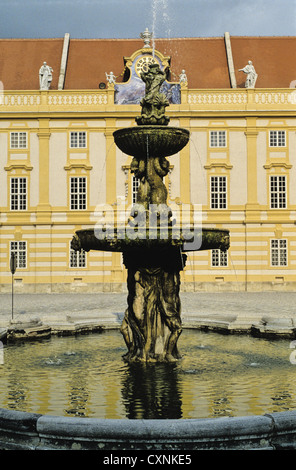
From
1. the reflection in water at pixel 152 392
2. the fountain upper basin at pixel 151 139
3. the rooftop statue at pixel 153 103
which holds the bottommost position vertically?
the reflection in water at pixel 152 392

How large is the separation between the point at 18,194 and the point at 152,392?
27200mm

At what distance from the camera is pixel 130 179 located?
114 ft

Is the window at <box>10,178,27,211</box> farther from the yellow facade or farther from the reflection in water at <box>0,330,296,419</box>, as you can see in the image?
the reflection in water at <box>0,330,296,419</box>

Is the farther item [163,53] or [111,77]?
[163,53]

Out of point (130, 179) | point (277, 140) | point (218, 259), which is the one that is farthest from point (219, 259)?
point (277, 140)

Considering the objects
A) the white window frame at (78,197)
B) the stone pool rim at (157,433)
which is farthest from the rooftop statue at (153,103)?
the white window frame at (78,197)

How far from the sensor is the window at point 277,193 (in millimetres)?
34625

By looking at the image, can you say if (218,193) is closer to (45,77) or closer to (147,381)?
(45,77)

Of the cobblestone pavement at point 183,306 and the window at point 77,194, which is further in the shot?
the window at point 77,194

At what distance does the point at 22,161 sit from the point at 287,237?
14643 mm

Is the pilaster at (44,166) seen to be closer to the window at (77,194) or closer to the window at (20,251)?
the window at (77,194)

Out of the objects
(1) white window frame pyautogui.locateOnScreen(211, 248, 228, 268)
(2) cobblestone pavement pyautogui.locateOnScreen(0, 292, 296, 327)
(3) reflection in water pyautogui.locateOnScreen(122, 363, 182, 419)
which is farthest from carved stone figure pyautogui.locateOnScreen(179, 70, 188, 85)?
(3) reflection in water pyautogui.locateOnScreen(122, 363, 182, 419)

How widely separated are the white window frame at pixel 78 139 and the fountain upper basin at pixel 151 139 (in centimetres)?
2413
